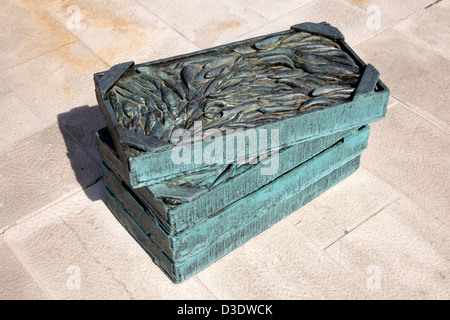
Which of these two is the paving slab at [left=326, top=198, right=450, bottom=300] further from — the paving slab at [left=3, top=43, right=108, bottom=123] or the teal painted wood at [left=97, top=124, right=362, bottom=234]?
the paving slab at [left=3, top=43, right=108, bottom=123]

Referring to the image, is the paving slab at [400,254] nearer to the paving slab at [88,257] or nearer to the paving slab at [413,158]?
the paving slab at [413,158]

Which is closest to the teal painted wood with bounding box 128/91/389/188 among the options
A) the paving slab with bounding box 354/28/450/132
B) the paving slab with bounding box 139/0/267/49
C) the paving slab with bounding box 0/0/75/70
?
the paving slab with bounding box 354/28/450/132

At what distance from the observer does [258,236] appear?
292 cm

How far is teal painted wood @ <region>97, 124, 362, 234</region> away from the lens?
238cm

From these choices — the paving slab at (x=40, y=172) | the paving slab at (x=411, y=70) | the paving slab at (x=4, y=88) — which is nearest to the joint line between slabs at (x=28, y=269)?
the paving slab at (x=40, y=172)

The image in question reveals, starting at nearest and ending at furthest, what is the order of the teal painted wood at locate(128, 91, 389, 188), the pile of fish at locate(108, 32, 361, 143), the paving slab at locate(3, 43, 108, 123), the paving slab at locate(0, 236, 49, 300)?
the teal painted wood at locate(128, 91, 389, 188), the pile of fish at locate(108, 32, 361, 143), the paving slab at locate(0, 236, 49, 300), the paving slab at locate(3, 43, 108, 123)

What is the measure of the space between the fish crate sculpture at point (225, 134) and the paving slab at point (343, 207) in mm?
90

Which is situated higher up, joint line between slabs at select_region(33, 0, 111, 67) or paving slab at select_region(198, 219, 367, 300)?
joint line between slabs at select_region(33, 0, 111, 67)

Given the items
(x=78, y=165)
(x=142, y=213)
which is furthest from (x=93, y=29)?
(x=142, y=213)

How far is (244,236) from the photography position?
2.84m

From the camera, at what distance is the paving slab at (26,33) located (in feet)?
13.2

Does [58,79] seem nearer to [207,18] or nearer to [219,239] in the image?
[207,18]

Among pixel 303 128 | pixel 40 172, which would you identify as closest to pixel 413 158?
pixel 303 128

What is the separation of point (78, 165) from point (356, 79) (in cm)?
161
